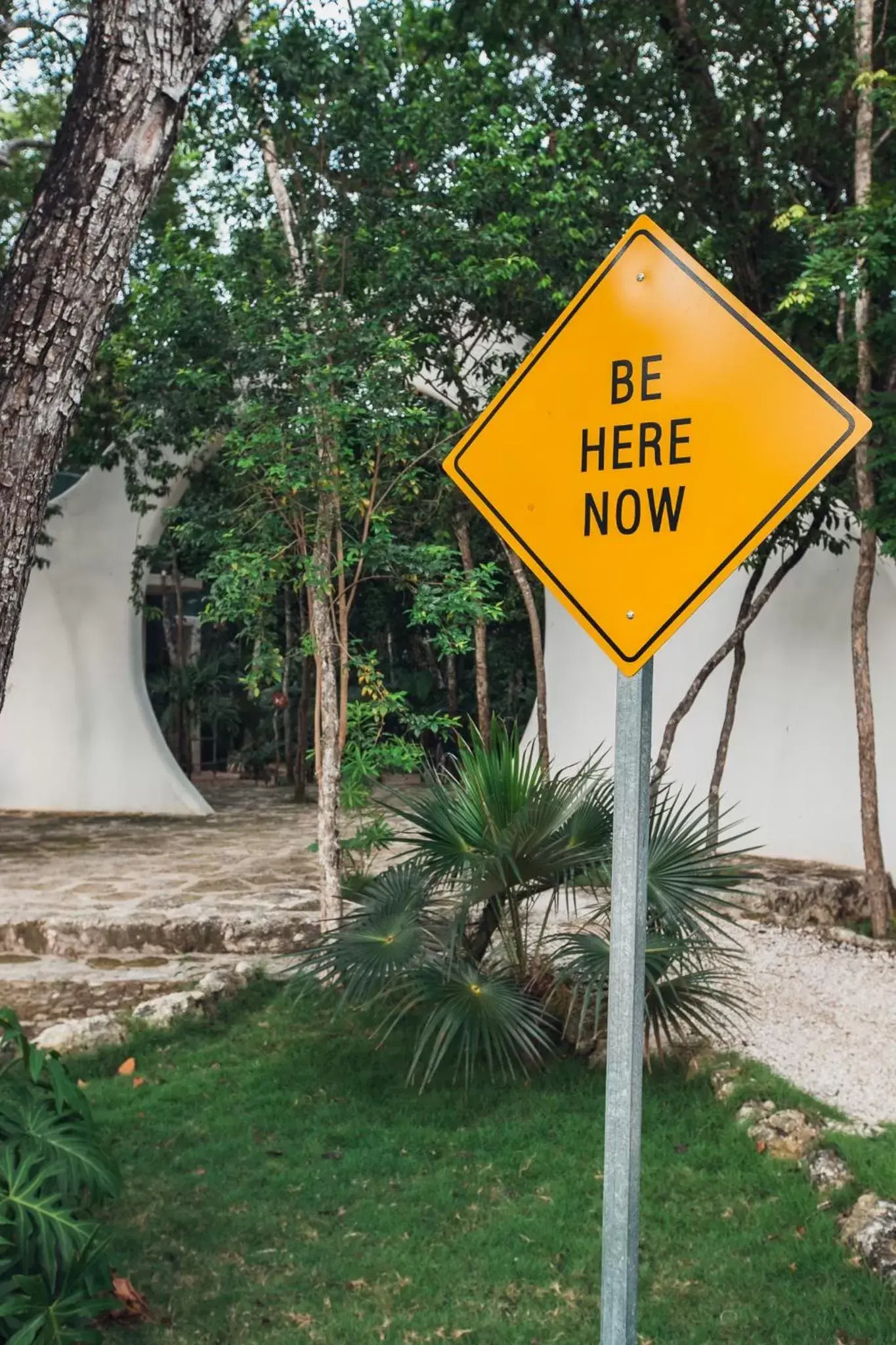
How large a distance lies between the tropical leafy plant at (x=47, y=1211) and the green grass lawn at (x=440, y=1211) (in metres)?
0.22

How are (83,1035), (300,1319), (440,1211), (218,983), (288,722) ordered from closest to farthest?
(300,1319), (440,1211), (83,1035), (218,983), (288,722)

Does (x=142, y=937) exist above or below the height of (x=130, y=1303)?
above

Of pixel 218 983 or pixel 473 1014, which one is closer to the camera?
pixel 473 1014

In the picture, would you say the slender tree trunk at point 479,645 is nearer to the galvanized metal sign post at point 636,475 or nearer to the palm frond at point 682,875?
the palm frond at point 682,875

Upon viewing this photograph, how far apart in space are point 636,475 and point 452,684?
1245cm

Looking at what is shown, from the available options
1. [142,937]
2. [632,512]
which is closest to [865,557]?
[142,937]

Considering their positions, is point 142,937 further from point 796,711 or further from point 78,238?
point 78,238

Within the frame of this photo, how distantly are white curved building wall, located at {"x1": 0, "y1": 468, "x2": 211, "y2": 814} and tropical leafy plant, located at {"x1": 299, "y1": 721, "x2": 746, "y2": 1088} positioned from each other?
7.64m

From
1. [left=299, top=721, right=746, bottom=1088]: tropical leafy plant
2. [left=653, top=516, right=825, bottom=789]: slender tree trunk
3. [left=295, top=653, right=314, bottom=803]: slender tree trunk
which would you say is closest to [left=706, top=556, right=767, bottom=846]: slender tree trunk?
[left=653, top=516, right=825, bottom=789]: slender tree trunk

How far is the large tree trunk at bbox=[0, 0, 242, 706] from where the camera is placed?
3.22 meters

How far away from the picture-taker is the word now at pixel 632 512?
2.23 meters

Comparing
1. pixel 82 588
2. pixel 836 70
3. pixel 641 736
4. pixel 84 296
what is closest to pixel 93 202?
pixel 84 296

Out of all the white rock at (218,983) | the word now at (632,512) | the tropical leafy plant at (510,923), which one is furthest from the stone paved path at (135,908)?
the word now at (632,512)

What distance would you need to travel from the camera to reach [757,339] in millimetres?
2141
